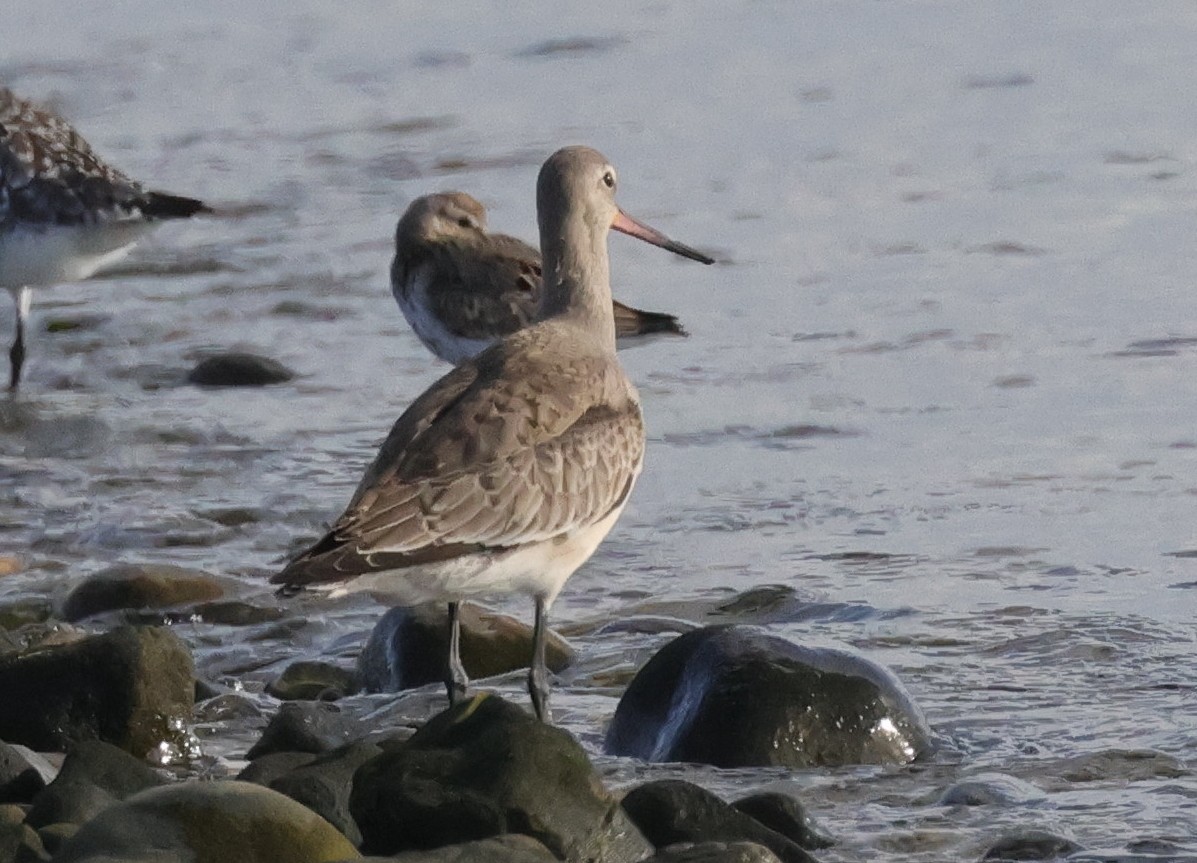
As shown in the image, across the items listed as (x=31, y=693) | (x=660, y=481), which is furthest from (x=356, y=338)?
(x=31, y=693)

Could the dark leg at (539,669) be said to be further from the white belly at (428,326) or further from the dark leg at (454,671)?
the white belly at (428,326)

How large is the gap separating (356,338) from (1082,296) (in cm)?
312

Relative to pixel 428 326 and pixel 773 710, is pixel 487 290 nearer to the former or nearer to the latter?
pixel 428 326

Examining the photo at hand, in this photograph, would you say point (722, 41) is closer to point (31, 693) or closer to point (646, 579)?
point (646, 579)

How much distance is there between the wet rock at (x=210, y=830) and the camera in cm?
476

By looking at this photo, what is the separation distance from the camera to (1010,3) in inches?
614

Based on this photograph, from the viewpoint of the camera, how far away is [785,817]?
5.62 m

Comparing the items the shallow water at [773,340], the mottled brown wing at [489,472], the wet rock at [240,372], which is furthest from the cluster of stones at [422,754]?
the wet rock at [240,372]

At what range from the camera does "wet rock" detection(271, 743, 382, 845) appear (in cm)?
531

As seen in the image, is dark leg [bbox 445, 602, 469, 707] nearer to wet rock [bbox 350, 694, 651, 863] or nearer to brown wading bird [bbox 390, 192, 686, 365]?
wet rock [bbox 350, 694, 651, 863]

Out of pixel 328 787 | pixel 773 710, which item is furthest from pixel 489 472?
pixel 328 787

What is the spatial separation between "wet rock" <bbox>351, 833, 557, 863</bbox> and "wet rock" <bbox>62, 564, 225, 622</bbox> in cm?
294

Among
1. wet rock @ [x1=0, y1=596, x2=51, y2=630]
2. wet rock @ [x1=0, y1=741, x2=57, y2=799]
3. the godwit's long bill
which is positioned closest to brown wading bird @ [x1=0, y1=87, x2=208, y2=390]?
wet rock @ [x1=0, y1=596, x2=51, y2=630]

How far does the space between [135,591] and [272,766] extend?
224 centimetres
